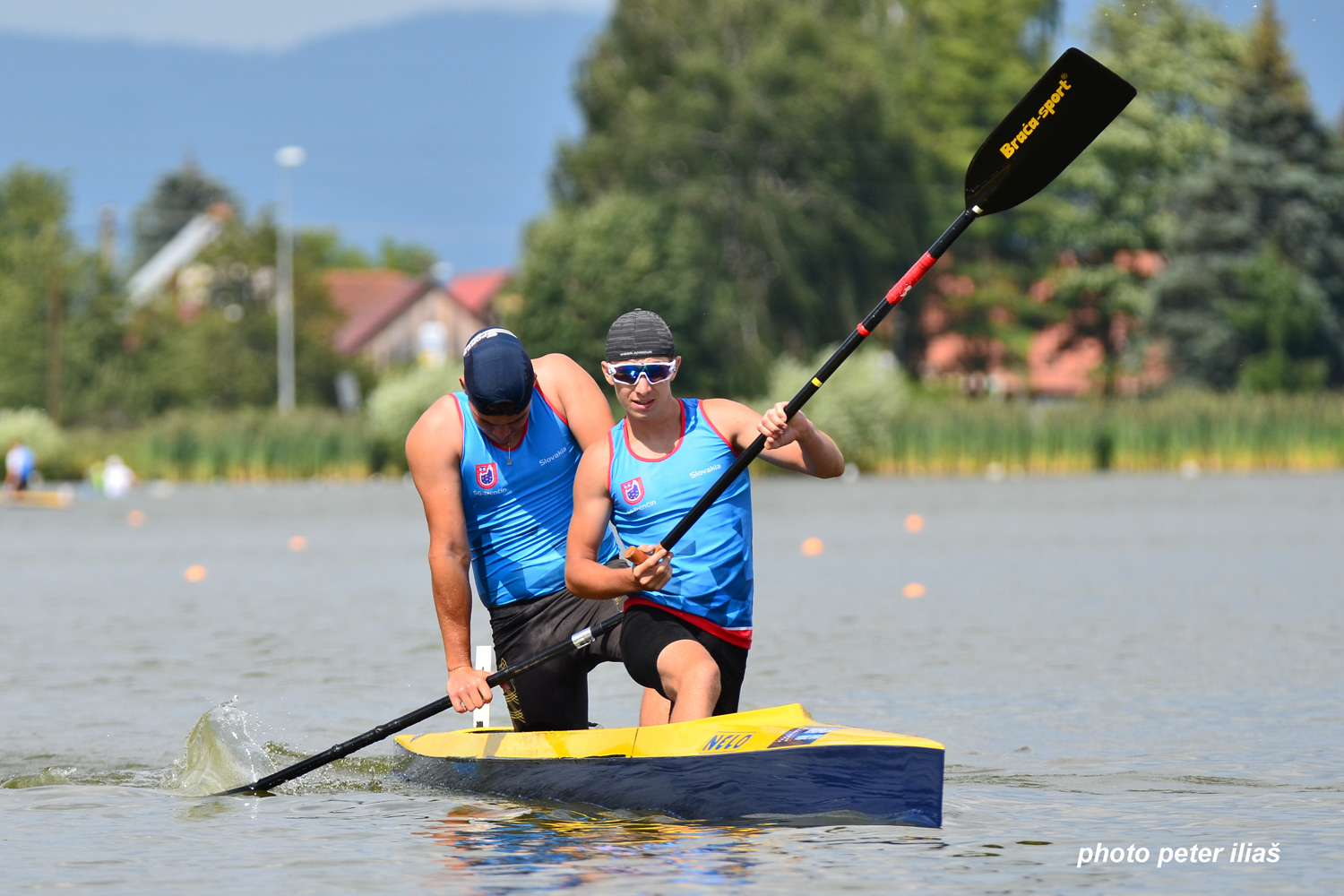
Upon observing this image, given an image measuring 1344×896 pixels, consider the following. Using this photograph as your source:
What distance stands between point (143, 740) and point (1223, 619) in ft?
27.5

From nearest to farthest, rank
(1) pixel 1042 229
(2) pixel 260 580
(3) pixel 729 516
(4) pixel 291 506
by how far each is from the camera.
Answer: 1. (3) pixel 729 516
2. (2) pixel 260 580
3. (4) pixel 291 506
4. (1) pixel 1042 229

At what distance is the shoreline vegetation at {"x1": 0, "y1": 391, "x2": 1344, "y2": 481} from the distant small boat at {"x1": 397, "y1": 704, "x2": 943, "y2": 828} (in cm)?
3571

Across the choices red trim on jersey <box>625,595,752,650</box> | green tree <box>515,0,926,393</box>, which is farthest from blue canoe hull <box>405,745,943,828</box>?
green tree <box>515,0,926,393</box>

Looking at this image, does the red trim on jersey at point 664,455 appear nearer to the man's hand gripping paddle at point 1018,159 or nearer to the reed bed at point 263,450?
the man's hand gripping paddle at point 1018,159

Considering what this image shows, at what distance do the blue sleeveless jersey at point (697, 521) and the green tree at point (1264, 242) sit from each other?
51383mm

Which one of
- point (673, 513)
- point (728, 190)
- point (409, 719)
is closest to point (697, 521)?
point (673, 513)

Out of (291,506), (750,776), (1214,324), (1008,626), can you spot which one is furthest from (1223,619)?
(1214,324)

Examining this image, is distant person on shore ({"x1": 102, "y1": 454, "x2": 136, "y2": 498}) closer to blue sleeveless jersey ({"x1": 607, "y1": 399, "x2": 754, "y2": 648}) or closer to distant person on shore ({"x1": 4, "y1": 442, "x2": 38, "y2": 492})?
distant person on shore ({"x1": 4, "y1": 442, "x2": 38, "y2": 492})

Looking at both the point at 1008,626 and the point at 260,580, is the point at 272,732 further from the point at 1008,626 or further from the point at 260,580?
the point at 260,580

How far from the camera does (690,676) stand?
6.96 metres

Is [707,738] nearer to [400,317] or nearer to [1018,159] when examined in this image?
[1018,159]

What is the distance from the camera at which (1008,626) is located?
1465 cm

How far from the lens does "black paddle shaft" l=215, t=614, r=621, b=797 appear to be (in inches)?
291

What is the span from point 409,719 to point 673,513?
1857mm
